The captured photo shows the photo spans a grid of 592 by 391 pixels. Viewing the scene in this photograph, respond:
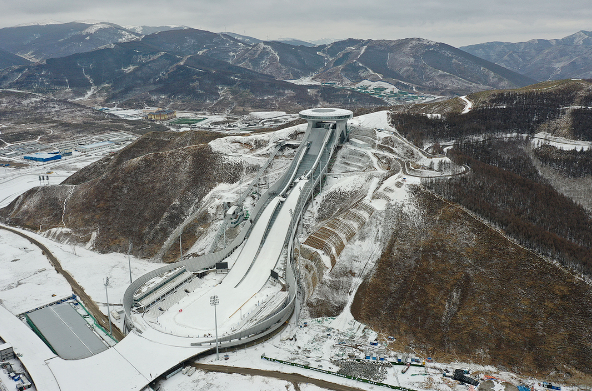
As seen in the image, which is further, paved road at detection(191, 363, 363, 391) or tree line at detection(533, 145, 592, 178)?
tree line at detection(533, 145, 592, 178)

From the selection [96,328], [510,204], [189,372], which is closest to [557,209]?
[510,204]

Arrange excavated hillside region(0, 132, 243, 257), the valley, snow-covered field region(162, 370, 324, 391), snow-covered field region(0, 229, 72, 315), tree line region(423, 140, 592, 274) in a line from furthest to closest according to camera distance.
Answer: excavated hillside region(0, 132, 243, 257)
snow-covered field region(0, 229, 72, 315)
tree line region(423, 140, 592, 274)
the valley
snow-covered field region(162, 370, 324, 391)

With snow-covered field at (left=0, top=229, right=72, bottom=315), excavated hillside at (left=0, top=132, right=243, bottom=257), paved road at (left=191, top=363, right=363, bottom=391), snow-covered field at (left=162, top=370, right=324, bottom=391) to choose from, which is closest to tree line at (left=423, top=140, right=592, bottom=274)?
paved road at (left=191, top=363, right=363, bottom=391)

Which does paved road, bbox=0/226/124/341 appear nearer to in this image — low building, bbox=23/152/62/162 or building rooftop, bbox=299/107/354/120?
building rooftop, bbox=299/107/354/120

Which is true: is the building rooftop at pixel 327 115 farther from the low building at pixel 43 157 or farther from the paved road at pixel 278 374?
the low building at pixel 43 157

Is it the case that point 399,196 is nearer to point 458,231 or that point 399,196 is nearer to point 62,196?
point 458,231

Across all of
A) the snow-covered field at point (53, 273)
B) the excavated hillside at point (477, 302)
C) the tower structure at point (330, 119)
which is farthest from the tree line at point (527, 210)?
the snow-covered field at point (53, 273)

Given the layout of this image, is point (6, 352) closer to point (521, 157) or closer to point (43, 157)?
point (521, 157)
